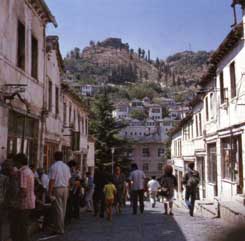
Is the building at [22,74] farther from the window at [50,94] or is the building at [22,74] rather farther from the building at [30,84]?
the window at [50,94]

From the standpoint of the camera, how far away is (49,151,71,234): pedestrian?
9.27m

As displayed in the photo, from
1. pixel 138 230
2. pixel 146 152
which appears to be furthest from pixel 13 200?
pixel 146 152

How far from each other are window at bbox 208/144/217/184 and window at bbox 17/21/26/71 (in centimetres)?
1173

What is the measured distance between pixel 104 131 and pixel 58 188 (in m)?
36.7

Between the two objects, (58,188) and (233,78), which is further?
(233,78)

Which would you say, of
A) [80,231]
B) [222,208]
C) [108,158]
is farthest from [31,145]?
[108,158]

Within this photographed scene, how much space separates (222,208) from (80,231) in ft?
16.3

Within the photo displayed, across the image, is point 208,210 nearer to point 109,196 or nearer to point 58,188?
point 109,196

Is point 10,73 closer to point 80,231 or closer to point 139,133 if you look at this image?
point 80,231

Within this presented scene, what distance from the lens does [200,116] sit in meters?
26.1

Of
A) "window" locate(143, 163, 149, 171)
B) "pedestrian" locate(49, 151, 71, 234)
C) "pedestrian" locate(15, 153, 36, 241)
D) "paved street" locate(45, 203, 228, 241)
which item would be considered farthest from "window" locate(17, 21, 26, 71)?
"window" locate(143, 163, 149, 171)

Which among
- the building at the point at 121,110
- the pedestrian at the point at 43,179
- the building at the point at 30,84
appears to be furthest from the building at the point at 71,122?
the building at the point at 121,110

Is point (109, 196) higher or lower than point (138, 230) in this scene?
higher

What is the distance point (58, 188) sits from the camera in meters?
9.45
